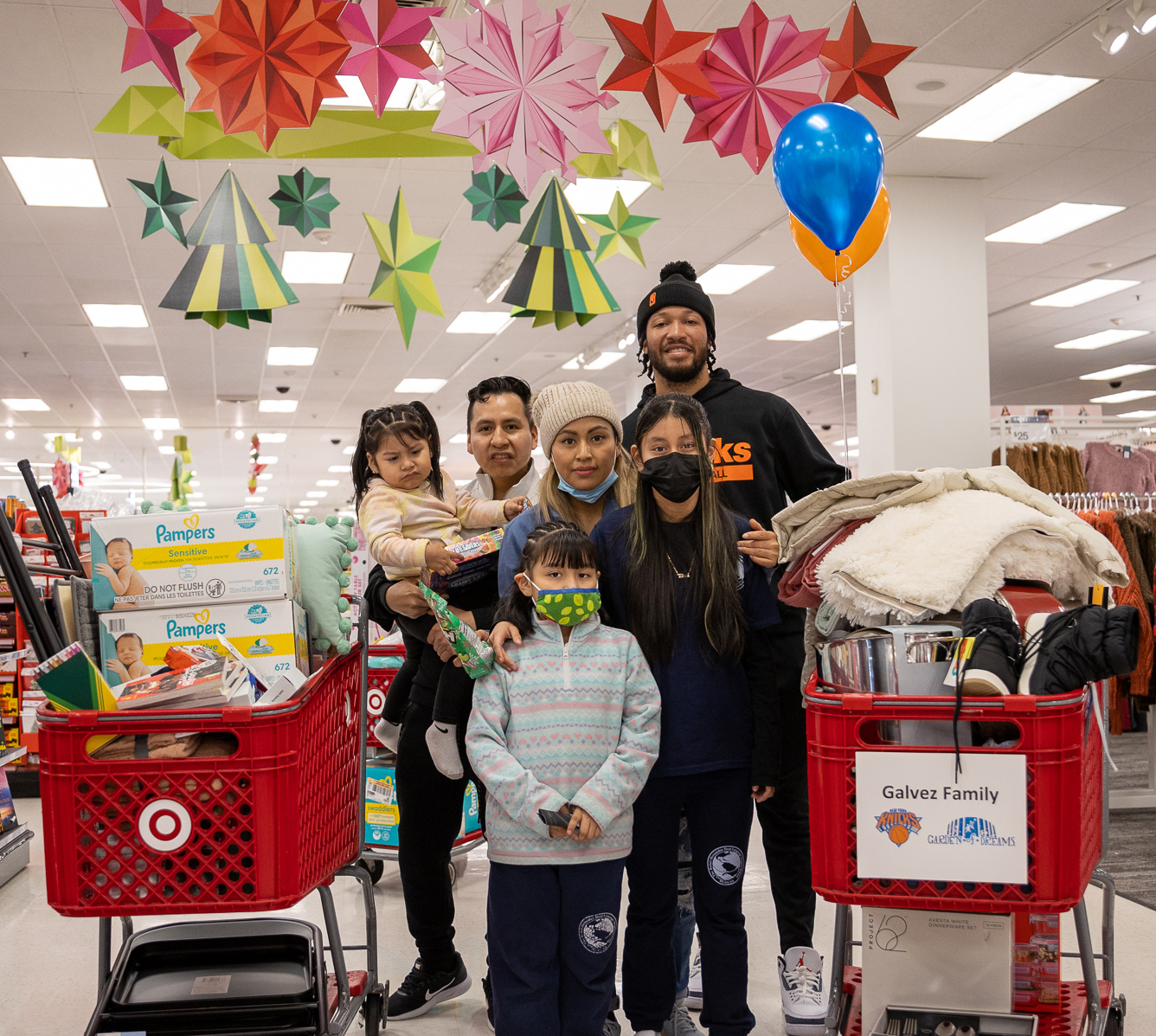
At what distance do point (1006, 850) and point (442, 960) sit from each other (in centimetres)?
153

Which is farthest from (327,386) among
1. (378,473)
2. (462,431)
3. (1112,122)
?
(378,473)

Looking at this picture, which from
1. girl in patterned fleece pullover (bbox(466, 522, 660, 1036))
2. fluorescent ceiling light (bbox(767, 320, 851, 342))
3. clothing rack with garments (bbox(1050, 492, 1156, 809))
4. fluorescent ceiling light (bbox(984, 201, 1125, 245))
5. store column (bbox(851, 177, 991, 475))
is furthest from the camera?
fluorescent ceiling light (bbox(767, 320, 851, 342))

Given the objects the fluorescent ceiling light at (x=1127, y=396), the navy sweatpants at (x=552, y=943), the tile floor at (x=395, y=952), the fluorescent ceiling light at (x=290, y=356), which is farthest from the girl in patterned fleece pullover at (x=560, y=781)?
the fluorescent ceiling light at (x=1127, y=396)

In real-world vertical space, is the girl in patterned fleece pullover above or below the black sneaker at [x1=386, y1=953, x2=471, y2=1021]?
above

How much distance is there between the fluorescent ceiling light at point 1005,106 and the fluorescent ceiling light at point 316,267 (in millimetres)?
4298

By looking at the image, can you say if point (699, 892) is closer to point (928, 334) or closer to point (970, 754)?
point (970, 754)

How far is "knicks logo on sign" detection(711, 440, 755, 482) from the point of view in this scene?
2.54 metres

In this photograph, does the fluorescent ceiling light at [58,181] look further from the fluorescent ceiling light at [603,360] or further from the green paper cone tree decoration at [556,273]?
the fluorescent ceiling light at [603,360]

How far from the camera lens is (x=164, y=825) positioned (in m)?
1.79

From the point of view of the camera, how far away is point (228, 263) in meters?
2.98

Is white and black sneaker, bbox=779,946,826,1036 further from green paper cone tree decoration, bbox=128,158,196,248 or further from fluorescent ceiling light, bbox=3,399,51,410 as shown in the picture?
fluorescent ceiling light, bbox=3,399,51,410

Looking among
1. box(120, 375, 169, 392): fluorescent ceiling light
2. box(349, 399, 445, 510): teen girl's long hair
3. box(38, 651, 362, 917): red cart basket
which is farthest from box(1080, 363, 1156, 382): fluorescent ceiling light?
box(38, 651, 362, 917): red cart basket

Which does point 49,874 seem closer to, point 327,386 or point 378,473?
point 378,473

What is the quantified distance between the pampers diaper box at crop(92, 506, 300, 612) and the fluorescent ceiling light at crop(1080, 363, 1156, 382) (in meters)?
12.8
